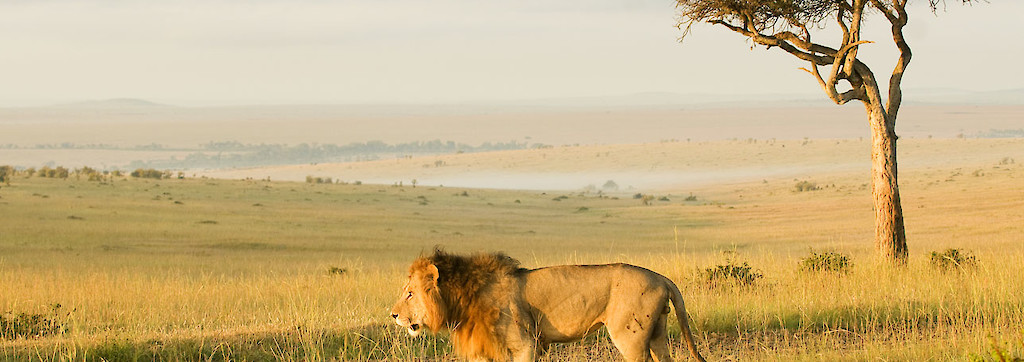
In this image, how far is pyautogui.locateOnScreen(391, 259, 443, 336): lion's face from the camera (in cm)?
621

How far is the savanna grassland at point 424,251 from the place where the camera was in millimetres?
8688

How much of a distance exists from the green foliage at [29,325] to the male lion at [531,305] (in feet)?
16.1

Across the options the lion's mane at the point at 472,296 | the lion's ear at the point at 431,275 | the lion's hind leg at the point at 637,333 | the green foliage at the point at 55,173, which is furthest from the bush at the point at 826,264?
the green foliage at the point at 55,173

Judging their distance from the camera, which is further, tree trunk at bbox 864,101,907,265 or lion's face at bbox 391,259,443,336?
tree trunk at bbox 864,101,907,265

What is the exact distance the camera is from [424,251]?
40.5ft

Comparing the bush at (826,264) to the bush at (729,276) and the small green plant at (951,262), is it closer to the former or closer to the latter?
the bush at (729,276)

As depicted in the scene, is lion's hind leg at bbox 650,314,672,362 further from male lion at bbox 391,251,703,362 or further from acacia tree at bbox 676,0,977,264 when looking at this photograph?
acacia tree at bbox 676,0,977,264

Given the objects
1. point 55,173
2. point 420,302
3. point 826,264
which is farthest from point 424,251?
point 55,173

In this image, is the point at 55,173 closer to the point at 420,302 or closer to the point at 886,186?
the point at 886,186

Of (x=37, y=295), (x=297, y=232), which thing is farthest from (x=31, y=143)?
(x=37, y=295)

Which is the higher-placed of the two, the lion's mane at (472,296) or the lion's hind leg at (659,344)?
the lion's mane at (472,296)

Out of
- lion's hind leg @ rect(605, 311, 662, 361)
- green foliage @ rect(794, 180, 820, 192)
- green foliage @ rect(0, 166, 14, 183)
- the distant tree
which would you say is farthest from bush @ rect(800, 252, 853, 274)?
green foliage @ rect(794, 180, 820, 192)

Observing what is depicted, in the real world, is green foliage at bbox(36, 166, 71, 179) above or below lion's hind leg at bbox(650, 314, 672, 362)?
below

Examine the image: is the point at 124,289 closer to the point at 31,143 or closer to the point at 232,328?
the point at 232,328
